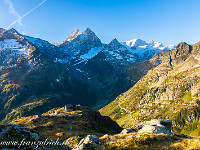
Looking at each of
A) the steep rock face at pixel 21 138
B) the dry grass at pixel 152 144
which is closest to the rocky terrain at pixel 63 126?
the steep rock face at pixel 21 138

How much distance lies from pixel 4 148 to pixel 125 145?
→ 53.3 feet

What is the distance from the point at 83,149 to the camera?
64.7 ft

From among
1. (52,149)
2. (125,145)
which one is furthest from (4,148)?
(125,145)

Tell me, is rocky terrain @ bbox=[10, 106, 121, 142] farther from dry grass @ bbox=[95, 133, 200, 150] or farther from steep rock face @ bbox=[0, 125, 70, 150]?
dry grass @ bbox=[95, 133, 200, 150]

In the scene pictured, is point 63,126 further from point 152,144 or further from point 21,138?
point 152,144

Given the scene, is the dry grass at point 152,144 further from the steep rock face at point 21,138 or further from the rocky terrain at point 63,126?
the rocky terrain at point 63,126

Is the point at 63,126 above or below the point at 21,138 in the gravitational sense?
below

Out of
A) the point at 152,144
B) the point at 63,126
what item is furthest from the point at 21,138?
the point at 63,126

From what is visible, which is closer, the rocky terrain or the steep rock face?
the steep rock face

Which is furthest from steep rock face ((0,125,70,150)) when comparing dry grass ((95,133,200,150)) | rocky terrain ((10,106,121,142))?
rocky terrain ((10,106,121,142))

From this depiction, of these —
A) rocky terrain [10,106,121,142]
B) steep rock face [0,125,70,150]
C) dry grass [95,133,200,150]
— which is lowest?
rocky terrain [10,106,121,142]

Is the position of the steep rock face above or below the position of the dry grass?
above

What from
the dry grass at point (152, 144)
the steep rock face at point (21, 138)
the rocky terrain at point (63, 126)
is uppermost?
the steep rock face at point (21, 138)

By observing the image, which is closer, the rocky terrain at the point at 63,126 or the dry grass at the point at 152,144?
the dry grass at the point at 152,144
